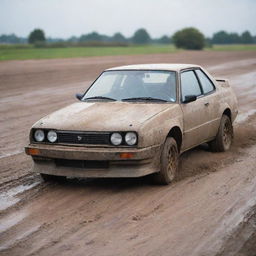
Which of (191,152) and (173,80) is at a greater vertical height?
(173,80)

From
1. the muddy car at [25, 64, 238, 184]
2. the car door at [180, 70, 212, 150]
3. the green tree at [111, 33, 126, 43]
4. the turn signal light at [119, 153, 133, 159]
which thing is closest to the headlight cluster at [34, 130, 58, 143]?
the muddy car at [25, 64, 238, 184]

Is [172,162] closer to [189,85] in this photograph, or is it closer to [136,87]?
[136,87]

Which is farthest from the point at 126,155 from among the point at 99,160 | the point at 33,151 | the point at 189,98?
the point at 189,98

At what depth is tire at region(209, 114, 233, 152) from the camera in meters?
8.83

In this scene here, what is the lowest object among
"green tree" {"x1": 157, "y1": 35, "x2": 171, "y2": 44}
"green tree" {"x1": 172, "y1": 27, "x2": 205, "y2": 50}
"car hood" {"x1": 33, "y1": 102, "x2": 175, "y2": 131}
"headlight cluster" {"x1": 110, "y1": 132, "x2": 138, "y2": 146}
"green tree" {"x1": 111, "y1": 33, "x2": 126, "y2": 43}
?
"green tree" {"x1": 157, "y1": 35, "x2": 171, "y2": 44}

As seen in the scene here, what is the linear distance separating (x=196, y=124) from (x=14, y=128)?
15.9 ft

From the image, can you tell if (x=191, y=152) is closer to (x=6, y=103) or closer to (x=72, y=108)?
(x=72, y=108)

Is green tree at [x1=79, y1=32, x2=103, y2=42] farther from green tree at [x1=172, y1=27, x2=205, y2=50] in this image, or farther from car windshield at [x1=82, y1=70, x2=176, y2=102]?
car windshield at [x1=82, y1=70, x2=176, y2=102]

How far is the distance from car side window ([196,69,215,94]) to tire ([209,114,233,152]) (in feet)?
1.64

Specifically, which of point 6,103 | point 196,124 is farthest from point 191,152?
point 6,103

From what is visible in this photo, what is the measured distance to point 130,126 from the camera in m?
6.68

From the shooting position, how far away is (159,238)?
5207mm

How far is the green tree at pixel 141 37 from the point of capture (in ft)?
585

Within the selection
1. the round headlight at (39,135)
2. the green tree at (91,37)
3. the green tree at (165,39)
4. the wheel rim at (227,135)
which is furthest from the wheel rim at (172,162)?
the green tree at (165,39)
